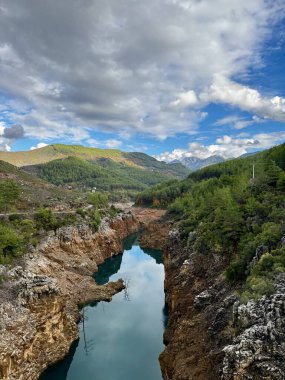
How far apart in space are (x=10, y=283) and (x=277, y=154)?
62278mm

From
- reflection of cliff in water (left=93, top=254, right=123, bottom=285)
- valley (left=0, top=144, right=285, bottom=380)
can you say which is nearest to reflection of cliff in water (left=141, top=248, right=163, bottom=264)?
reflection of cliff in water (left=93, top=254, right=123, bottom=285)

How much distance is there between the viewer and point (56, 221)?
76.8 m

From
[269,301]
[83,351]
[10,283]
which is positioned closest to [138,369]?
[83,351]

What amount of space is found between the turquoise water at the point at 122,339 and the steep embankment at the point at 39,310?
1.88 metres

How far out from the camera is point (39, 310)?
4069 centimetres

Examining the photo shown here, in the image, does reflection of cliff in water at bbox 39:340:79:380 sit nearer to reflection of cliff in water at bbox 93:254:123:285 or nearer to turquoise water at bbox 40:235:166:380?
turquoise water at bbox 40:235:166:380

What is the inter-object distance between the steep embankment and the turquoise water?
188cm

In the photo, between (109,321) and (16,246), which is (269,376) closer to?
(109,321)

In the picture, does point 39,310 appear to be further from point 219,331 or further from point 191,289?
point 219,331

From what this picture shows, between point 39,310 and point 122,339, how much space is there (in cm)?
1414

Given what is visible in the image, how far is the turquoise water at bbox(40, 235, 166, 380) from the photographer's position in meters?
40.8

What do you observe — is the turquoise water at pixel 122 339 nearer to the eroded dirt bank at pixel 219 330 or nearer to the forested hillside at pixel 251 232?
the eroded dirt bank at pixel 219 330

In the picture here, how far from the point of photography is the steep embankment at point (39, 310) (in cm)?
3600

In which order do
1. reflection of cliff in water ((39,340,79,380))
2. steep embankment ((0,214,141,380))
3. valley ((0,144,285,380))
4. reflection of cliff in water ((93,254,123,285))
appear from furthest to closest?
1. reflection of cliff in water ((93,254,123,285))
2. reflection of cliff in water ((39,340,79,380))
3. steep embankment ((0,214,141,380))
4. valley ((0,144,285,380))
